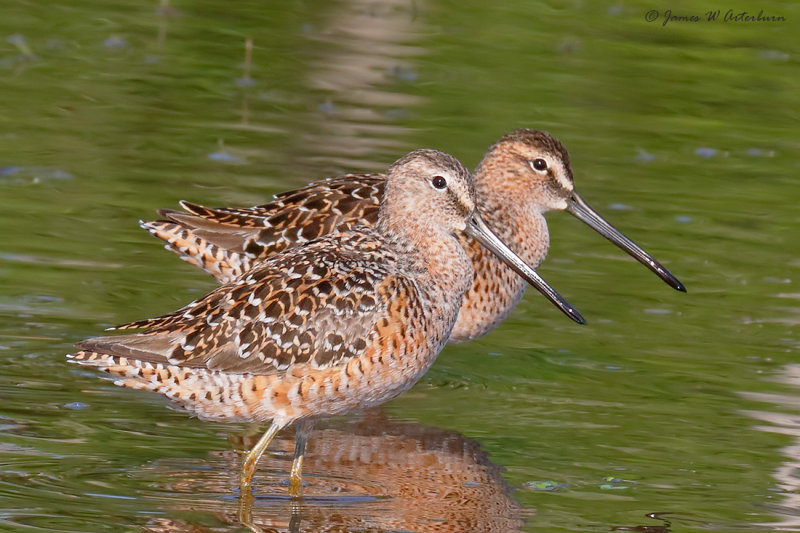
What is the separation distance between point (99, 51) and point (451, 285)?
7.42 m

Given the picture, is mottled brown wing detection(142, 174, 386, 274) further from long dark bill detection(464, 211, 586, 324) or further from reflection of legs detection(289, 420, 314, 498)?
reflection of legs detection(289, 420, 314, 498)

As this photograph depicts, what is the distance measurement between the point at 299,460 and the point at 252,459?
240mm

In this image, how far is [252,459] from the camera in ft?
22.4

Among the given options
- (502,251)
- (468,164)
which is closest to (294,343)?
(502,251)

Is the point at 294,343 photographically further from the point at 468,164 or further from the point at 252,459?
the point at 468,164

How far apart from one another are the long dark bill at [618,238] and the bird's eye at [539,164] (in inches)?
8.8

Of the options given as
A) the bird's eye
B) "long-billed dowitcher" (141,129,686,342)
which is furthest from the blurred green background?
the bird's eye

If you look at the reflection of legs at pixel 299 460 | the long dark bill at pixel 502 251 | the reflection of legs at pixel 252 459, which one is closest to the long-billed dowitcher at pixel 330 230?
the long dark bill at pixel 502 251

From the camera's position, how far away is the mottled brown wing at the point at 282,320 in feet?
22.3

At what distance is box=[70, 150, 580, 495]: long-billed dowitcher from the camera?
6.80 meters

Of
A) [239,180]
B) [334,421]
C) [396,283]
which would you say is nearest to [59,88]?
[239,180]

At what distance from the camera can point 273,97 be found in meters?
13.3

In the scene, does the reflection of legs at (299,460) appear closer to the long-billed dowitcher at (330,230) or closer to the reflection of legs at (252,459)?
the reflection of legs at (252,459)

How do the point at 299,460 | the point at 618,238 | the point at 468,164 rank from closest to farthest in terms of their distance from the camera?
the point at 299,460
the point at 618,238
the point at 468,164
